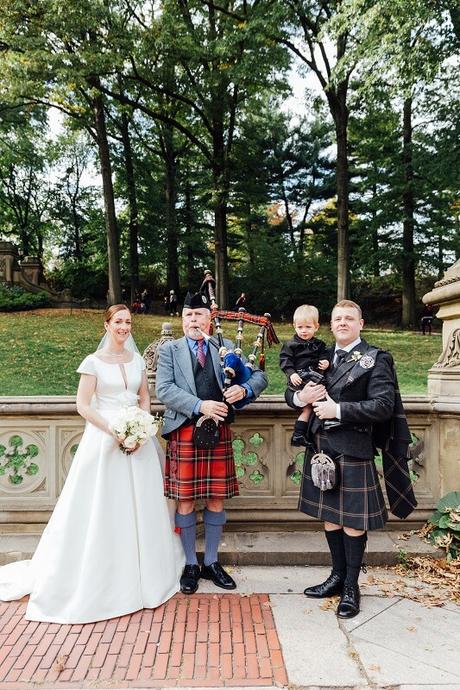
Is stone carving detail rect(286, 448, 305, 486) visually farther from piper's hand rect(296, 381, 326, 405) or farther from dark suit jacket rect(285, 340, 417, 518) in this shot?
piper's hand rect(296, 381, 326, 405)

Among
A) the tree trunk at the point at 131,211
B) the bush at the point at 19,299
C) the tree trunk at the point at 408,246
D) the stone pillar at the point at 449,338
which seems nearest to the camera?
the stone pillar at the point at 449,338

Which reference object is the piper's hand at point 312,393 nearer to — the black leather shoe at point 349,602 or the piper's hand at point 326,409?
the piper's hand at point 326,409

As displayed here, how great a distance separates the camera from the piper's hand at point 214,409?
334cm

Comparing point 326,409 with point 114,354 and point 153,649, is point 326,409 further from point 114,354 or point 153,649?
point 153,649

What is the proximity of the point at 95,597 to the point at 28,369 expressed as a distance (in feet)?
28.5

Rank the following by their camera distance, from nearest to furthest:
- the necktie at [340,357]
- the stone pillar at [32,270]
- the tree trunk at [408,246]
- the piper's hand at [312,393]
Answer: the piper's hand at [312,393]
the necktie at [340,357]
the tree trunk at [408,246]
the stone pillar at [32,270]

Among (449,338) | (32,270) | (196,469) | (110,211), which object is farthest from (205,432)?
(32,270)

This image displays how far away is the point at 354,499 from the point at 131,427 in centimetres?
152

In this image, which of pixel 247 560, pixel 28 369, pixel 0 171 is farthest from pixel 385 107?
pixel 0 171

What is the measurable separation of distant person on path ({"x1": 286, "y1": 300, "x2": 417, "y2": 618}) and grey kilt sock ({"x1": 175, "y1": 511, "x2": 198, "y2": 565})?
85cm

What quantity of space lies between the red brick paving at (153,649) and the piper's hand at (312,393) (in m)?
1.40

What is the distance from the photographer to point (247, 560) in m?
3.86

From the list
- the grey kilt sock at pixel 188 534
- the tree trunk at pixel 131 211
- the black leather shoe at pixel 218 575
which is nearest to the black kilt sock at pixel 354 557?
the black leather shoe at pixel 218 575

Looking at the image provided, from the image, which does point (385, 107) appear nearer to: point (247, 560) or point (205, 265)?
point (205, 265)
